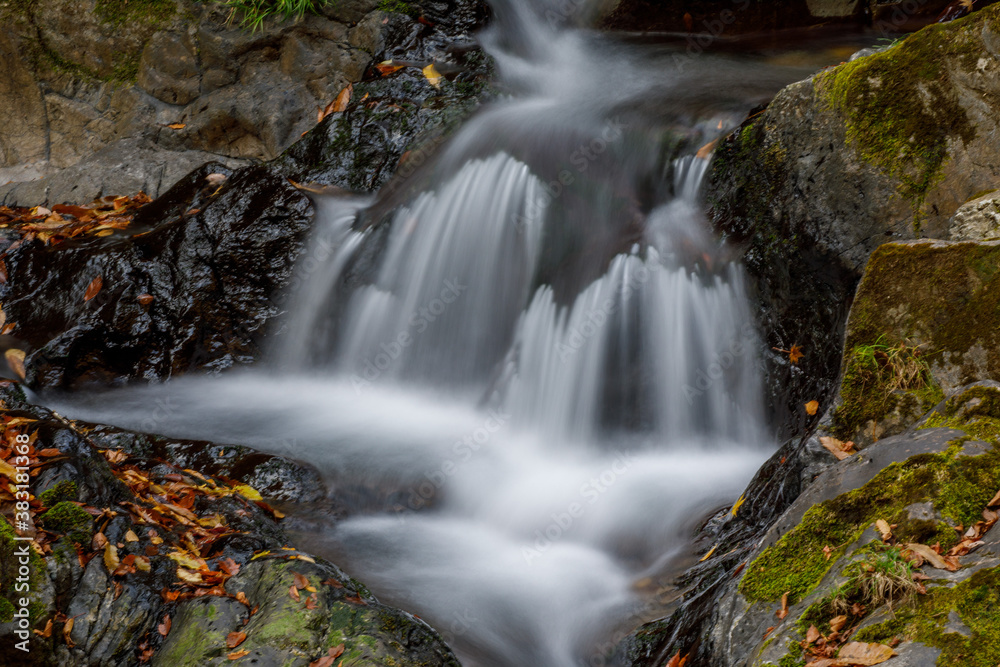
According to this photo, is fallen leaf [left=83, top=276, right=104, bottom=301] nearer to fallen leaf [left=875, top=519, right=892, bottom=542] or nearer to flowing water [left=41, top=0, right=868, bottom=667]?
flowing water [left=41, top=0, right=868, bottom=667]

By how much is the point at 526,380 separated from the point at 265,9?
5.66 m

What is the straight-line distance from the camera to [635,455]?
5.08 m

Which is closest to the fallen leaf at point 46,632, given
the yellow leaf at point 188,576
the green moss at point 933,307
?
the yellow leaf at point 188,576

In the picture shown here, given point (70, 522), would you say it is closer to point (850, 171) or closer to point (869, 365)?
point (869, 365)

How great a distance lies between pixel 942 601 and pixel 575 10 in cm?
840

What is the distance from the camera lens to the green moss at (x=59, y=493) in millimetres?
2859

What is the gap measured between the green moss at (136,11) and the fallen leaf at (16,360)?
4.68 m

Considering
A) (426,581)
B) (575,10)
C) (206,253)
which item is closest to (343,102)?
(206,253)

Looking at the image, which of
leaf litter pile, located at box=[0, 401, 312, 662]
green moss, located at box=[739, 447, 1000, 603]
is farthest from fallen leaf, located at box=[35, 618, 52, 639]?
green moss, located at box=[739, 447, 1000, 603]

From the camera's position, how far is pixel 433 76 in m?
7.55

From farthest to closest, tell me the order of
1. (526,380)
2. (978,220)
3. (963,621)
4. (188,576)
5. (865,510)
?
(526,380) → (978,220) → (188,576) → (865,510) → (963,621)

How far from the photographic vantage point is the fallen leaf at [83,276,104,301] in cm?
631

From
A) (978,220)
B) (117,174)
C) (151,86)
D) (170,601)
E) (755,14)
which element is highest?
(755,14)

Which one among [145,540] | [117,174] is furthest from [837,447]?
[117,174]
